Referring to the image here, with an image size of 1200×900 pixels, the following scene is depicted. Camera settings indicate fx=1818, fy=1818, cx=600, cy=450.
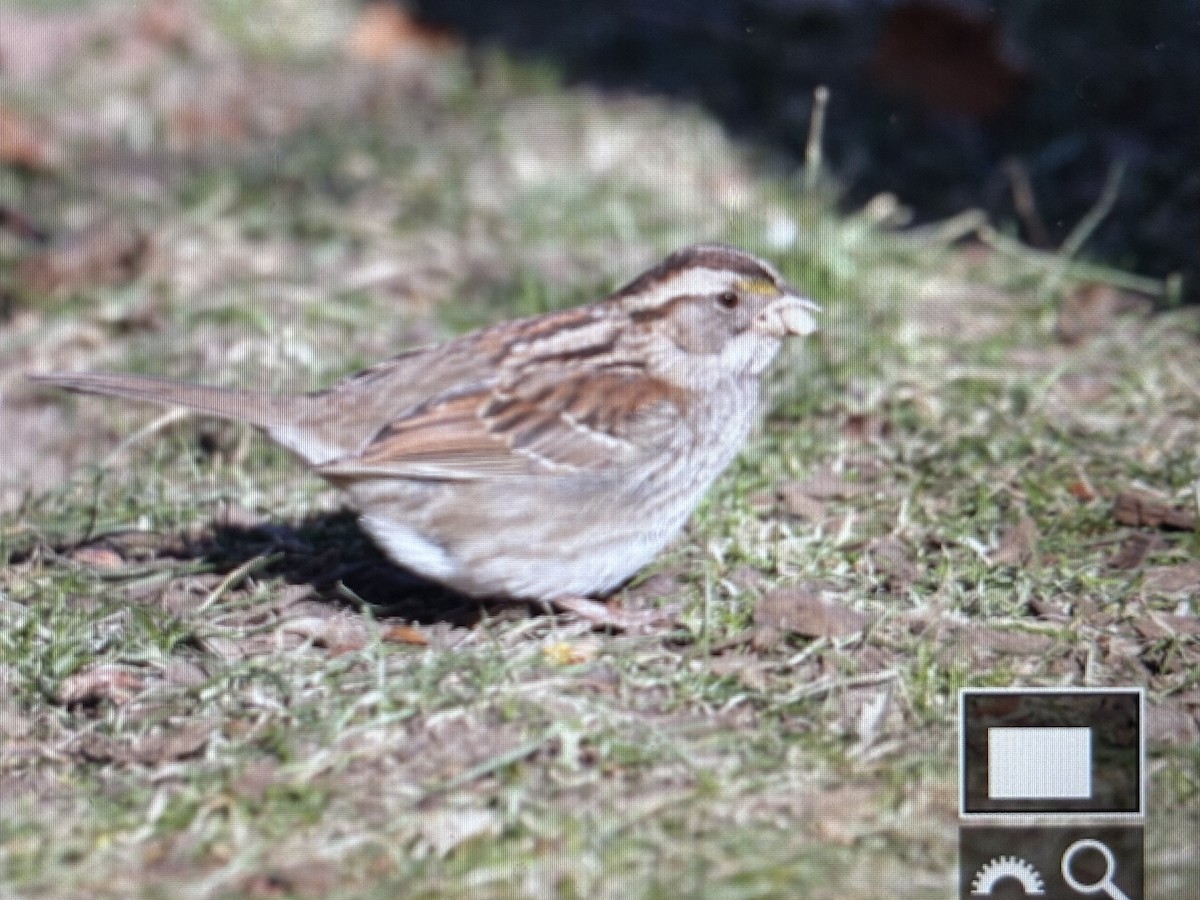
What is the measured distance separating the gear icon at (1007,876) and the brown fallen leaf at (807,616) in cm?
89

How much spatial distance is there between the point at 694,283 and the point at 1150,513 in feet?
4.24

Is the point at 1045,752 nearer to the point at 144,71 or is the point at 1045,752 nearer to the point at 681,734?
the point at 681,734

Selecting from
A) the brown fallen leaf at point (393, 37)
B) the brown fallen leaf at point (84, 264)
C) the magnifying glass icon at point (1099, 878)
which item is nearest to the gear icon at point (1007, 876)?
the magnifying glass icon at point (1099, 878)

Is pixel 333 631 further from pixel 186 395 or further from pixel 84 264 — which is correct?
pixel 84 264

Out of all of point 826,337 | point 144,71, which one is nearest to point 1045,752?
point 826,337

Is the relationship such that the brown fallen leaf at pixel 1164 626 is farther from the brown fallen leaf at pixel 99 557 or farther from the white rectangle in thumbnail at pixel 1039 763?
the brown fallen leaf at pixel 99 557

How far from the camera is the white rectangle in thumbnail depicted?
11.1 ft

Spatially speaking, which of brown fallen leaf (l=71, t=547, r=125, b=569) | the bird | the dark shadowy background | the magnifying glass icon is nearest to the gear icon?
the magnifying glass icon

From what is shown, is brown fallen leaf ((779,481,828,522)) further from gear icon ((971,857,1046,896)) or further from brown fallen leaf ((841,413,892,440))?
gear icon ((971,857,1046,896))

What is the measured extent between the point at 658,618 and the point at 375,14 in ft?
17.6

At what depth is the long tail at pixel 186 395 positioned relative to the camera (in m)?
4.27

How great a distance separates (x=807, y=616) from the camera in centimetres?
409

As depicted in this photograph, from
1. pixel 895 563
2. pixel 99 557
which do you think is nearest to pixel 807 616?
pixel 895 563

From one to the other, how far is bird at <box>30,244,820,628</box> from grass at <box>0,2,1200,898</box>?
200 millimetres
